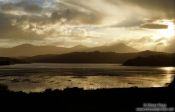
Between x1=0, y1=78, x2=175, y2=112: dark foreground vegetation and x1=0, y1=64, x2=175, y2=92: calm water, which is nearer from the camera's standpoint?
x1=0, y1=78, x2=175, y2=112: dark foreground vegetation

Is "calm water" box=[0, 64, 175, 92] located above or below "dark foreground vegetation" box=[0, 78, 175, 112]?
below

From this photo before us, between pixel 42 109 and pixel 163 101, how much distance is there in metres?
9.30

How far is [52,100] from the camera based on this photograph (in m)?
27.5

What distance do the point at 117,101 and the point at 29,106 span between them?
722cm

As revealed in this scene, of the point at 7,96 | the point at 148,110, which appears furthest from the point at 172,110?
the point at 7,96

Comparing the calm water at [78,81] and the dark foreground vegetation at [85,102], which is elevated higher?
the dark foreground vegetation at [85,102]

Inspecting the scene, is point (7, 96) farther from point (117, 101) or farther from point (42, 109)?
point (117, 101)

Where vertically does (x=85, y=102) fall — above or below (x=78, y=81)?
above

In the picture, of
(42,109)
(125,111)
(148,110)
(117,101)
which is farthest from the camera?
(117,101)

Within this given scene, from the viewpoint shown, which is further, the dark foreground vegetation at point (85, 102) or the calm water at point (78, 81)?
the calm water at point (78, 81)

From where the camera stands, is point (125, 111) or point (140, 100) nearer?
point (125, 111)

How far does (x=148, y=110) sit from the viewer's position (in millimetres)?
18516

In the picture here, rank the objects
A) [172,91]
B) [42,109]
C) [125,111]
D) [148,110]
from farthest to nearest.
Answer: [172,91] < [42,109] < [125,111] < [148,110]

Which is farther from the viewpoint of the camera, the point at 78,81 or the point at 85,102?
the point at 78,81
